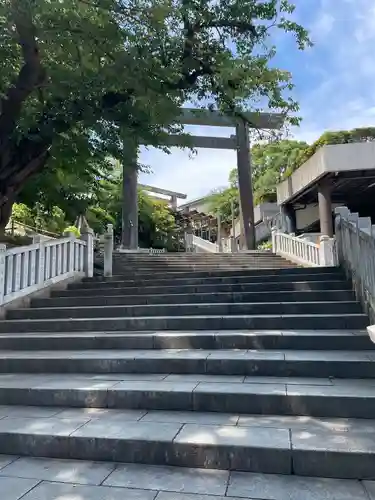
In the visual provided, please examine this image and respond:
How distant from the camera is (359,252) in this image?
185 inches

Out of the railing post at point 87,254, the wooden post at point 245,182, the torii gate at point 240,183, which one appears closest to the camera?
the railing post at point 87,254

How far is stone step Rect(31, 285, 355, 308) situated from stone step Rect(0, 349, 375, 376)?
63.9 inches

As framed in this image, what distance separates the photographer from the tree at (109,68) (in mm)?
4676

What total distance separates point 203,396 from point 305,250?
7.36m

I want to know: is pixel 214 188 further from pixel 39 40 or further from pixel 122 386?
pixel 122 386

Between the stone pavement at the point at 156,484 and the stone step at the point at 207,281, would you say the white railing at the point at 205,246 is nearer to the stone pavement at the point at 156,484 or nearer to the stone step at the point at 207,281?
the stone step at the point at 207,281

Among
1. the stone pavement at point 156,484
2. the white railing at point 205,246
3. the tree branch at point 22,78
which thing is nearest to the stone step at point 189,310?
the tree branch at point 22,78

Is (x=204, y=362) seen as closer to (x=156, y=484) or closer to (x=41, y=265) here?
(x=156, y=484)

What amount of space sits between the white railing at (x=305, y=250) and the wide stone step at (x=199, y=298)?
2418 mm

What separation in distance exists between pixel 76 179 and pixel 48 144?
229 cm

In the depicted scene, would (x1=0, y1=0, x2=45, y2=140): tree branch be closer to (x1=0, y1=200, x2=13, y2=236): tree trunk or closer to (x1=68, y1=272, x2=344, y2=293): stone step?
(x1=0, y1=200, x2=13, y2=236): tree trunk

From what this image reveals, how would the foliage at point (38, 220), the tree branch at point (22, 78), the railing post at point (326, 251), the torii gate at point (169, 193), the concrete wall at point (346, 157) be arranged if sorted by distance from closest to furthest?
the tree branch at point (22, 78) < the railing post at point (326, 251) < the concrete wall at point (346, 157) < the foliage at point (38, 220) < the torii gate at point (169, 193)

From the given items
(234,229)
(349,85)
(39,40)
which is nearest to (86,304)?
(39,40)

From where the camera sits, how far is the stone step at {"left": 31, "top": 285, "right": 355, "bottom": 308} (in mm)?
5254
